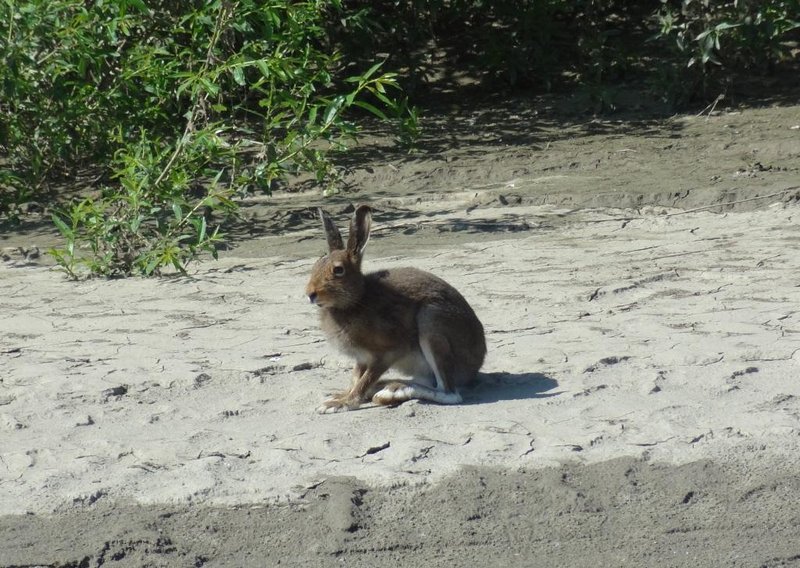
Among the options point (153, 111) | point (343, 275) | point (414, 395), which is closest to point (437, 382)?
point (414, 395)

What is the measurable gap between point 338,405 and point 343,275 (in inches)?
24.0

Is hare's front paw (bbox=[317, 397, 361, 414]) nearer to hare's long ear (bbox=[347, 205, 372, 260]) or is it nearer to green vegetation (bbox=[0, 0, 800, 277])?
hare's long ear (bbox=[347, 205, 372, 260])

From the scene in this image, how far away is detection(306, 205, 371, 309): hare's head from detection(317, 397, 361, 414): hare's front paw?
44 centimetres

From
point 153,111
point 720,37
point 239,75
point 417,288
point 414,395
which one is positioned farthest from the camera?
point 720,37

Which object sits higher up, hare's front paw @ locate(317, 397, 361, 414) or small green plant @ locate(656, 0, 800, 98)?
small green plant @ locate(656, 0, 800, 98)

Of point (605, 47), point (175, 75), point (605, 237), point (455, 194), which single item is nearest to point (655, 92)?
point (605, 47)

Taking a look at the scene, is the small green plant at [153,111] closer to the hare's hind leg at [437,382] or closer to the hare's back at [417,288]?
the hare's back at [417,288]

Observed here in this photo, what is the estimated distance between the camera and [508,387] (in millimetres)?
6008

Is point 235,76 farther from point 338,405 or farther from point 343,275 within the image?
point 338,405

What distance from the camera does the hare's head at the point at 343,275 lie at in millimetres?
5555

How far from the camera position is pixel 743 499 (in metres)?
4.87

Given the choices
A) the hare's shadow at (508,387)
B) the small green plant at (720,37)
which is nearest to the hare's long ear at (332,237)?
the hare's shadow at (508,387)

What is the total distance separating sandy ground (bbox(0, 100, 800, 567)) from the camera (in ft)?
15.2

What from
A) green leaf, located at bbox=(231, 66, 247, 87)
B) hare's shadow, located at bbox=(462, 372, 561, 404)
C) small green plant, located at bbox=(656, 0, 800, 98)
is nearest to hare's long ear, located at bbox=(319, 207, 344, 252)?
hare's shadow, located at bbox=(462, 372, 561, 404)
